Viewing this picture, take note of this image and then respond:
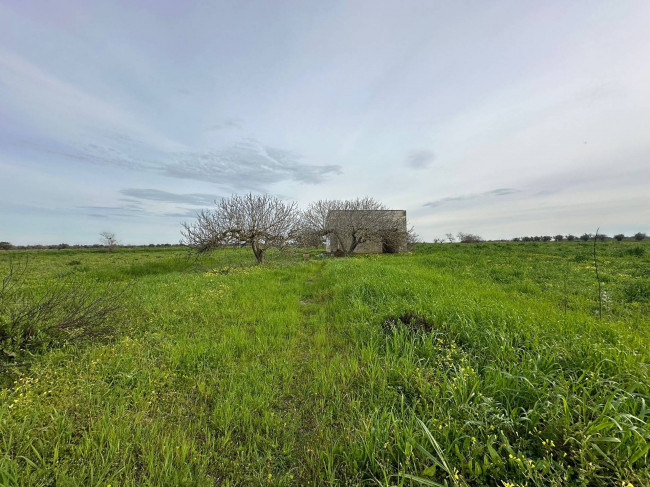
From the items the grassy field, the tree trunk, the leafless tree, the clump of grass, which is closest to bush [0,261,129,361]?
the grassy field

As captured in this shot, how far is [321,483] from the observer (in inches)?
76.4

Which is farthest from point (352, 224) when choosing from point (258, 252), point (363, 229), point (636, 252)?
point (636, 252)

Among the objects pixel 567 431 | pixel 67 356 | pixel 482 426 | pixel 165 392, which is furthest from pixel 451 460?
pixel 67 356

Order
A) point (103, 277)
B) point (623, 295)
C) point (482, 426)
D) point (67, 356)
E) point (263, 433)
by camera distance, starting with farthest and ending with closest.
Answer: point (103, 277)
point (623, 295)
point (67, 356)
point (263, 433)
point (482, 426)

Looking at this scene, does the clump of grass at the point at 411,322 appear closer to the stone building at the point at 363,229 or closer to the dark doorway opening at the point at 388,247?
the stone building at the point at 363,229

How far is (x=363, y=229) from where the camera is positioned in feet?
80.2

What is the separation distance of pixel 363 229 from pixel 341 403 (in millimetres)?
22162

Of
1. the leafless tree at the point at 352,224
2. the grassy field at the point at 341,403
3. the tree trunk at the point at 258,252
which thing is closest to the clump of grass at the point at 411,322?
the grassy field at the point at 341,403

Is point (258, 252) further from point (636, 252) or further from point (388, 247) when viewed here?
point (636, 252)

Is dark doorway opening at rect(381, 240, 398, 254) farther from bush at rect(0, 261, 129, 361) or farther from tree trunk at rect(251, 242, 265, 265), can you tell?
bush at rect(0, 261, 129, 361)

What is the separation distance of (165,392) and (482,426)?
3521 mm

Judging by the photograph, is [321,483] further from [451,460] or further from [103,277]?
[103,277]

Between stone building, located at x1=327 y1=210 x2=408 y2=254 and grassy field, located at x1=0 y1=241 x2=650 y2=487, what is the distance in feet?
64.3

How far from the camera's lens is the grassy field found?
6.23ft
